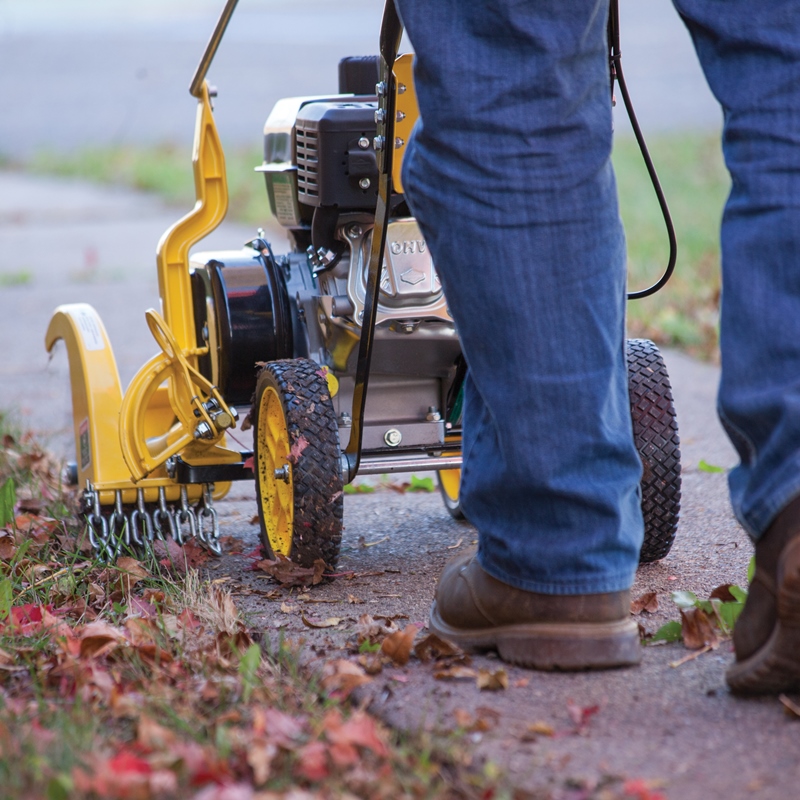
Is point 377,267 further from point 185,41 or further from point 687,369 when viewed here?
point 185,41

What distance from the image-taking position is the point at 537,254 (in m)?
1.40

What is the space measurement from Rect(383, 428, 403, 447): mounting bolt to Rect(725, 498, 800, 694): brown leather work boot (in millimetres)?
1034

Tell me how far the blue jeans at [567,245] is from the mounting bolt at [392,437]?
32.2 inches

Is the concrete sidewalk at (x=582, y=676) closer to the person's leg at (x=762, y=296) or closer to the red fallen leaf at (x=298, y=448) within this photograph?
the person's leg at (x=762, y=296)

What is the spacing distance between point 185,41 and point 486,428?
67.6ft

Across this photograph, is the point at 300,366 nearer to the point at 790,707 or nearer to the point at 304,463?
the point at 304,463

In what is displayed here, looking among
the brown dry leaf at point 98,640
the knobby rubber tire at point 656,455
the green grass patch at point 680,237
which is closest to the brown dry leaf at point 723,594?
the knobby rubber tire at point 656,455

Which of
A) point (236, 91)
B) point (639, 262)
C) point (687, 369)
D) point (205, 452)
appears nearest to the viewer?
point (205, 452)

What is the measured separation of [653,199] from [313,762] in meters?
7.59

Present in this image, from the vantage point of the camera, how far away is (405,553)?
231 centimetres

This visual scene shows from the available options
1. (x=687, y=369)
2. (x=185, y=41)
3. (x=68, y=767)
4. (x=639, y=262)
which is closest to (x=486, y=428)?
(x=68, y=767)

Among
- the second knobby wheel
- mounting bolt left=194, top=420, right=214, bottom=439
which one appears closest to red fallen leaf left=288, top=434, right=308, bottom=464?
the second knobby wheel

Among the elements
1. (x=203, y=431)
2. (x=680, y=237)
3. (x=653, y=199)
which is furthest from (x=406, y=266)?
(x=653, y=199)

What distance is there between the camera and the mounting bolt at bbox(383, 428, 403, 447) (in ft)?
7.54
